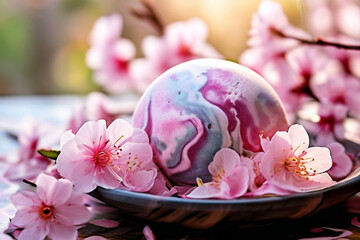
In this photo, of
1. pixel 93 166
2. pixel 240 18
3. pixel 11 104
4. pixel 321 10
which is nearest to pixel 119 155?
pixel 93 166

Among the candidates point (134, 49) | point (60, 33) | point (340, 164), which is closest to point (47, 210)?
point (340, 164)

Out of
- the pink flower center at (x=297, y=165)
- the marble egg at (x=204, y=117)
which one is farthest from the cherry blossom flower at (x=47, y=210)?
the pink flower center at (x=297, y=165)

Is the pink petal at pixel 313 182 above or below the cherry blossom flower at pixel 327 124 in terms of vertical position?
above

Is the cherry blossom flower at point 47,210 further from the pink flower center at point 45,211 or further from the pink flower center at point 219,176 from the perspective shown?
the pink flower center at point 219,176

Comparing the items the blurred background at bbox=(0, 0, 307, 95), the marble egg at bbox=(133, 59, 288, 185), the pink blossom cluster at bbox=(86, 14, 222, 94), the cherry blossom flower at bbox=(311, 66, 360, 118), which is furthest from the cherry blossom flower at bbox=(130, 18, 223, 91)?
the blurred background at bbox=(0, 0, 307, 95)

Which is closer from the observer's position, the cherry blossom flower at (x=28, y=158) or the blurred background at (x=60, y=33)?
the cherry blossom flower at (x=28, y=158)

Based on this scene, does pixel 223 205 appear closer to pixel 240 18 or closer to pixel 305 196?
pixel 305 196

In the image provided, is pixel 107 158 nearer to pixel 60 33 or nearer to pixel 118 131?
pixel 118 131
